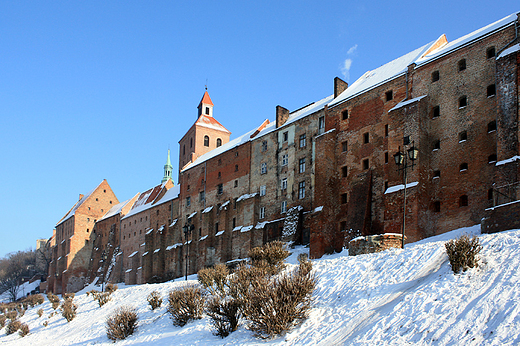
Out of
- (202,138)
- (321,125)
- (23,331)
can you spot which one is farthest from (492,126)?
(202,138)

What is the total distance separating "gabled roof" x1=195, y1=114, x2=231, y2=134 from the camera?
68938 mm

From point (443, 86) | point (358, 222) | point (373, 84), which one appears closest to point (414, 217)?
Result: point (358, 222)

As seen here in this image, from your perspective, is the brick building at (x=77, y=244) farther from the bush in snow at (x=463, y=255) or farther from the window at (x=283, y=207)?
the bush in snow at (x=463, y=255)

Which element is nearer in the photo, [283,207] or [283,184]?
[283,207]

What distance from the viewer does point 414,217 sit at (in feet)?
83.7

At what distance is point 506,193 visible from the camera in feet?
71.4

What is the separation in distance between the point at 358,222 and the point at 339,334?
1719cm

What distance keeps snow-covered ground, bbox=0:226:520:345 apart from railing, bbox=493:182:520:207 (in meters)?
6.53

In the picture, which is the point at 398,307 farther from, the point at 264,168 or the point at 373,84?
the point at 264,168

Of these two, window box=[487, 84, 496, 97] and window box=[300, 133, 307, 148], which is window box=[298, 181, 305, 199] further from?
window box=[487, 84, 496, 97]

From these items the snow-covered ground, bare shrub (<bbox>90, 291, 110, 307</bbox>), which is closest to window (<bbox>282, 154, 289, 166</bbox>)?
bare shrub (<bbox>90, 291, 110, 307</bbox>)

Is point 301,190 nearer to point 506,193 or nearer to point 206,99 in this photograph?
point 506,193

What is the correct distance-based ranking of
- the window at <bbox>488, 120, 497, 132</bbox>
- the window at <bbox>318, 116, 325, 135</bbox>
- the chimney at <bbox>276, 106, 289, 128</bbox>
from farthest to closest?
the chimney at <bbox>276, 106, 289, 128</bbox> < the window at <bbox>318, 116, 325, 135</bbox> < the window at <bbox>488, 120, 497, 132</bbox>

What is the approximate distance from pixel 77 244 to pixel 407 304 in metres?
68.9
